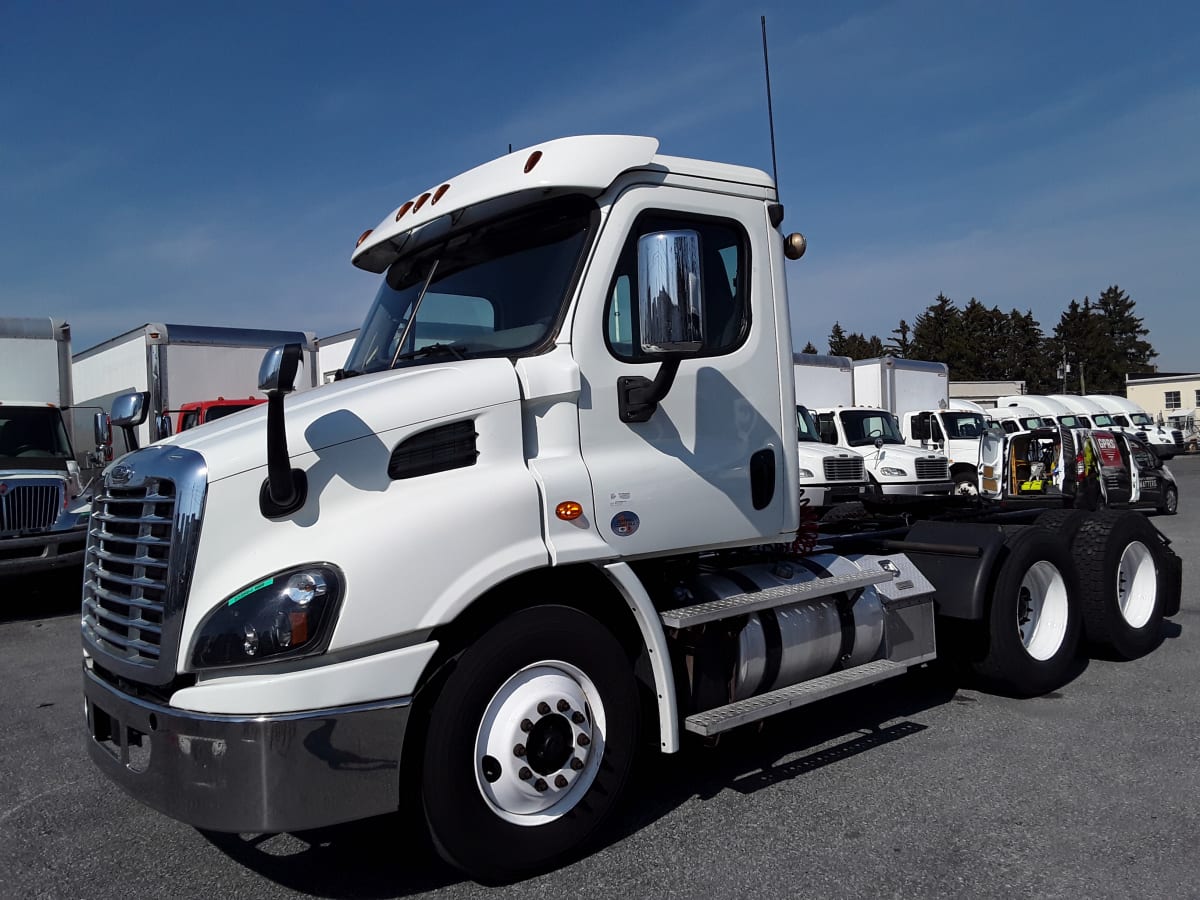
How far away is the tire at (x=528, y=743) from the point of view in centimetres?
345

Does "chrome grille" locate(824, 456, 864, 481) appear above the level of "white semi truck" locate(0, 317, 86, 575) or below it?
below

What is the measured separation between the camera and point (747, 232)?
4.66 meters

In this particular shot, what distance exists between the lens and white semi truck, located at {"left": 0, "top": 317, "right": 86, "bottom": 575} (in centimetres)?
991

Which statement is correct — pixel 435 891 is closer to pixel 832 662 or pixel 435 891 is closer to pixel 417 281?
pixel 832 662

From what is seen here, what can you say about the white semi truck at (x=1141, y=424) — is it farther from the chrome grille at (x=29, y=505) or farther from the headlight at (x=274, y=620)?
the headlight at (x=274, y=620)

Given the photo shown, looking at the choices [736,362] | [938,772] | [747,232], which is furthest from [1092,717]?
[747,232]

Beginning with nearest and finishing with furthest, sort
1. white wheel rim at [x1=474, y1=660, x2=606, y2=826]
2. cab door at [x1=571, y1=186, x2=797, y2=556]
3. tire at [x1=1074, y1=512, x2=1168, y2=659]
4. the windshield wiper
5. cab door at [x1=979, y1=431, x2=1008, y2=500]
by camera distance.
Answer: white wheel rim at [x1=474, y1=660, x2=606, y2=826] → cab door at [x1=571, y1=186, x2=797, y2=556] → the windshield wiper → tire at [x1=1074, y1=512, x2=1168, y2=659] → cab door at [x1=979, y1=431, x2=1008, y2=500]

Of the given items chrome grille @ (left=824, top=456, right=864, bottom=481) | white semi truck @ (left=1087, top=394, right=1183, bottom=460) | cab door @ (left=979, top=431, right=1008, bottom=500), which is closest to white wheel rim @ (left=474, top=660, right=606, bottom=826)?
cab door @ (left=979, top=431, right=1008, bottom=500)

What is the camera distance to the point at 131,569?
3.49 meters

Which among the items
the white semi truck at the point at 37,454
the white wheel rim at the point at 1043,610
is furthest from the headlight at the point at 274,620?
the white semi truck at the point at 37,454

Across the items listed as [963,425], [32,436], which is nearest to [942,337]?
[963,425]

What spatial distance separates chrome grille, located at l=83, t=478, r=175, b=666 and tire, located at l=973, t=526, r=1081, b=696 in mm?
4525

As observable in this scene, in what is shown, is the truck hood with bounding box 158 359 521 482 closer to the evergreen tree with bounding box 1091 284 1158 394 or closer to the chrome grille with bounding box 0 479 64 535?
the chrome grille with bounding box 0 479 64 535

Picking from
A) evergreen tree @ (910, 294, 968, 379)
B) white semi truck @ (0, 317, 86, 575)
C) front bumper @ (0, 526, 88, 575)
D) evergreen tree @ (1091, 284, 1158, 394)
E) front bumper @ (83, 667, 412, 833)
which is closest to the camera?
front bumper @ (83, 667, 412, 833)
